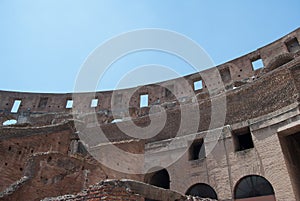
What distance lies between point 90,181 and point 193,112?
30.4 feet

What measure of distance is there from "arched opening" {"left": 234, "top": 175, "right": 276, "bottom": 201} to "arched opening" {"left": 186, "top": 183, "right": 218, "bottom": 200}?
1219mm

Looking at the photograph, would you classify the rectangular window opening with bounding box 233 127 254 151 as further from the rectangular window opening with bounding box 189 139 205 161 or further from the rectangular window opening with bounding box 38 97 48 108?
the rectangular window opening with bounding box 38 97 48 108

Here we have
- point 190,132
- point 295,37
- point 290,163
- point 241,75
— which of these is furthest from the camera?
point 241,75

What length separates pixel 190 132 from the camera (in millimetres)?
16594

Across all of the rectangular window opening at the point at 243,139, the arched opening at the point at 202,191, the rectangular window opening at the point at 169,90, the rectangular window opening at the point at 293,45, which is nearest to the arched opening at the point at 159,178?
the arched opening at the point at 202,191

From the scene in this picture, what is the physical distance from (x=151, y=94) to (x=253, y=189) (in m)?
19.5

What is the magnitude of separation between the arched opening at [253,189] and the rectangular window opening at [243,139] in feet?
6.81

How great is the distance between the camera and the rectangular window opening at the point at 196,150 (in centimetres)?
1536

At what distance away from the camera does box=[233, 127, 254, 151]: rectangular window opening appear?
14.7 metres

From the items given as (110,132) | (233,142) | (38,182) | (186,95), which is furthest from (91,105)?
(38,182)

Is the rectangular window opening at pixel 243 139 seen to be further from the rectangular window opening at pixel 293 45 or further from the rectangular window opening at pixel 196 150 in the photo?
the rectangular window opening at pixel 293 45

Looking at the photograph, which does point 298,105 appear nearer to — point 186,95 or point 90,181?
point 90,181

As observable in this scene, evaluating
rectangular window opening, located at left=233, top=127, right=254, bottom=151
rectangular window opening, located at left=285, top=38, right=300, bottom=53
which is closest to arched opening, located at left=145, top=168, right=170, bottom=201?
rectangular window opening, located at left=233, top=127, right=254, bottom=151

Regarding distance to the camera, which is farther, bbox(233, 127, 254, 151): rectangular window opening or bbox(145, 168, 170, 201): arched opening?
bbox(145, 168, 170, 201): arched opening
